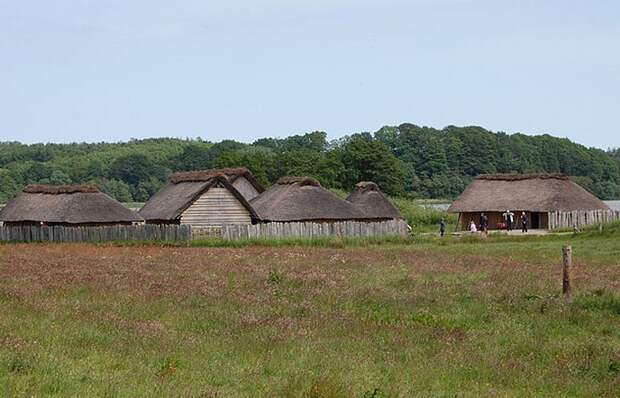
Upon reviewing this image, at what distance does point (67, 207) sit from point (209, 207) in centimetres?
1065

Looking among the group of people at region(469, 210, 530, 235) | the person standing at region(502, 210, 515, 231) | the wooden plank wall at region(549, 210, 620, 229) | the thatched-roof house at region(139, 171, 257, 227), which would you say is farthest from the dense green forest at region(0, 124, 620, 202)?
the thatched-roof house at region(139, 171, 257, 227)

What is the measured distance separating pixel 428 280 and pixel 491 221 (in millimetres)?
61970

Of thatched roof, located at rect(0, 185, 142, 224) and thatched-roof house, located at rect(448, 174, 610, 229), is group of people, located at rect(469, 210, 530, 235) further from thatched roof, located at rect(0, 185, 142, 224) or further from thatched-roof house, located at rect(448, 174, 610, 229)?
thatched roof, located at rect(0, 185, 142, 224)

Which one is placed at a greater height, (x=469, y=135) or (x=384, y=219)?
(x=469, y=135)

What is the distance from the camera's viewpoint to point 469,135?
178500mm

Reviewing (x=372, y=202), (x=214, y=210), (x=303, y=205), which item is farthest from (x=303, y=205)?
(x=372, y=202)

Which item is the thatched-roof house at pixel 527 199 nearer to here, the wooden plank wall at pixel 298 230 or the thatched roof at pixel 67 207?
the wooden plank wall at pixel 298 230

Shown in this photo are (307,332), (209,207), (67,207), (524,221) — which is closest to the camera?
(307,332)

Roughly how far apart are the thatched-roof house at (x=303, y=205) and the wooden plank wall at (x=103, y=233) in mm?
13925

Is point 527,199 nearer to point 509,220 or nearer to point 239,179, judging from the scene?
point 509,220

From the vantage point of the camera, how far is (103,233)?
62844 millimetres

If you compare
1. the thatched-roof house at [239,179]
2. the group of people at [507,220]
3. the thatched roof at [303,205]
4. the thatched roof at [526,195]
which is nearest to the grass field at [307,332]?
the thatched roof at [303,205]

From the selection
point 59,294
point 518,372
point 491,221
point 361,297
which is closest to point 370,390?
point 518,372

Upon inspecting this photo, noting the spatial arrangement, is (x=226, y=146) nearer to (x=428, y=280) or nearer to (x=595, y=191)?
(x=595, y=191)
